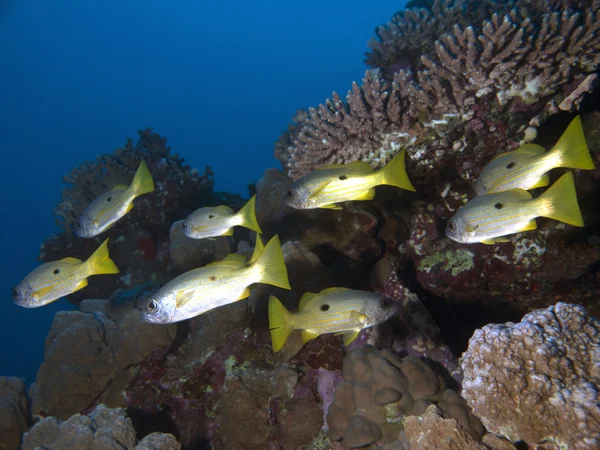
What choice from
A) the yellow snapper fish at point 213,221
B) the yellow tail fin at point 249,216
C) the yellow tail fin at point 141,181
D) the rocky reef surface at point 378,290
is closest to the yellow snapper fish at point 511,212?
the rocky reef surface at point 378,290

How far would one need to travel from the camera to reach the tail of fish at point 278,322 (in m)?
2.96

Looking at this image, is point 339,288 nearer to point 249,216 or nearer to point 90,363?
point 249,216

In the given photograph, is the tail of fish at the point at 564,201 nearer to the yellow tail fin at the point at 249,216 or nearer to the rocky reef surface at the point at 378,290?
the rocky reef surface at the point at 378,290

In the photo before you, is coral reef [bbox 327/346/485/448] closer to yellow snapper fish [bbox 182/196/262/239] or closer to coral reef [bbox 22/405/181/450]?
coral reef [bbox 22/405/181/450]

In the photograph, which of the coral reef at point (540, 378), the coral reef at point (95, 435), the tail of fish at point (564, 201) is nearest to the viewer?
the coral reef at point (540, 378)

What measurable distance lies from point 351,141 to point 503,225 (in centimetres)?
247

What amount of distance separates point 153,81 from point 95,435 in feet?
521

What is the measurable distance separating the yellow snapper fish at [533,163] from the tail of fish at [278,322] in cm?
224

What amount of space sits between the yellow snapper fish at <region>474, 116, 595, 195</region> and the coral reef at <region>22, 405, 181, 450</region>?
4.15 metres

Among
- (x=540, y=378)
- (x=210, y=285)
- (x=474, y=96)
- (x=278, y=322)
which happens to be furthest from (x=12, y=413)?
(x=474, y=96)

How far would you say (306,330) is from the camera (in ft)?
9.98

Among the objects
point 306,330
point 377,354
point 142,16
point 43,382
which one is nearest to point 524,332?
point 377,354

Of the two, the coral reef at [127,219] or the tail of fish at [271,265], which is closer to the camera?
the tail of fish at [271,265]

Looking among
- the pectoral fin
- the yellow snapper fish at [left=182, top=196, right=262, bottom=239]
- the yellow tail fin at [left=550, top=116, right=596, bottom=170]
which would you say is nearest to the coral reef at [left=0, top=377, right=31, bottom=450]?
the yellow snapper fish at [left=182, top=196, right=262, bottom=239]
